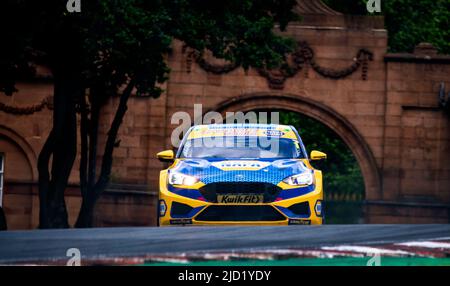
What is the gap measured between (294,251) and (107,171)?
63.0 ft

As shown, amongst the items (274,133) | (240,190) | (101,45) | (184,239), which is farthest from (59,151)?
(184,239)

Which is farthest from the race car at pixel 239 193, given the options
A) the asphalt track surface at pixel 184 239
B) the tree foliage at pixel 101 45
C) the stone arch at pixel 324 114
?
the stone arch at pixel 324 114

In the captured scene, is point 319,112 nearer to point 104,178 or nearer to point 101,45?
point 104,178

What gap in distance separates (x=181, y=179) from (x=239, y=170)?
0.69 m

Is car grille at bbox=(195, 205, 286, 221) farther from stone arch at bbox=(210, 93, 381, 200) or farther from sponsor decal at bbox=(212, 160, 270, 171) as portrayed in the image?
stone arch at bbox=(210, 93, 381, 200)

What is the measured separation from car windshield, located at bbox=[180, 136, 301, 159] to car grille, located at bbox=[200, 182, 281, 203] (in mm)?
1149

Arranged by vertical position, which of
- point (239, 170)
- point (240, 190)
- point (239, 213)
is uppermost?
point (239, 170)

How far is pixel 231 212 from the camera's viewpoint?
14828 mm

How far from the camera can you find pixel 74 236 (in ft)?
31.4

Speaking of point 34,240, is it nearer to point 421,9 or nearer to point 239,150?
point 239,150

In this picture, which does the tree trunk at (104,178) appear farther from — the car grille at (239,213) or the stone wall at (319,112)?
the car grille at (239,213)

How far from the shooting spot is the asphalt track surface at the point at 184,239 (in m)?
8.00

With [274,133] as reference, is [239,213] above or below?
below

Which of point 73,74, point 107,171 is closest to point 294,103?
point 107,171
